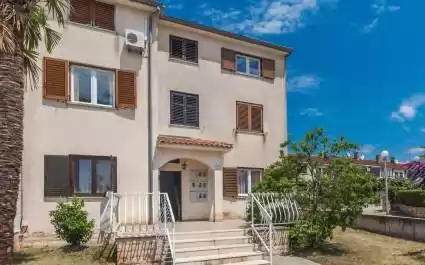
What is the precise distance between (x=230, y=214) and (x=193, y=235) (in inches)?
283

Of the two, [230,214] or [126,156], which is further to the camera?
[230,214]

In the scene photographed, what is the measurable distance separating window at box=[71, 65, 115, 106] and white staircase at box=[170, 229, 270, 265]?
6.80 metres

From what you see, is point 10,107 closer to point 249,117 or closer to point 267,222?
point 267,222

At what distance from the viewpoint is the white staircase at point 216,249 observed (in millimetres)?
14641

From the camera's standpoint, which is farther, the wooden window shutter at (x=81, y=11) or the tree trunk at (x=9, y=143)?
the wooden window shutter at (x=81, y=11)

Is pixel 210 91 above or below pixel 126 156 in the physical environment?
above

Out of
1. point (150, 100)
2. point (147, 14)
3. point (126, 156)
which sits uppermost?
point (147, 14)

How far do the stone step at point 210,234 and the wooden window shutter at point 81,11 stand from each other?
947cm

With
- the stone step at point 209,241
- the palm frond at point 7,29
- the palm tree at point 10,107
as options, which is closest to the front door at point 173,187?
the stone step at point 209,241

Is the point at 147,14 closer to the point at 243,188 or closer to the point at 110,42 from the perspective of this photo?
the point at 110,42

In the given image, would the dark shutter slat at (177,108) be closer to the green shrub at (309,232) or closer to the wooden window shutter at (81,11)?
the wooden window shutter at (81,11)

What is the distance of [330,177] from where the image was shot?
57.1 ft

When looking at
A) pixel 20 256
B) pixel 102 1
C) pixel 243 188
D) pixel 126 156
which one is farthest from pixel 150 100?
pixel 20 256

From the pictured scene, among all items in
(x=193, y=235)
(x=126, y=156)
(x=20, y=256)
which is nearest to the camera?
(x=20, y=256)
